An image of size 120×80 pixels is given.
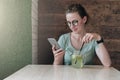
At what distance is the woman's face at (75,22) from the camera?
7.82 ft

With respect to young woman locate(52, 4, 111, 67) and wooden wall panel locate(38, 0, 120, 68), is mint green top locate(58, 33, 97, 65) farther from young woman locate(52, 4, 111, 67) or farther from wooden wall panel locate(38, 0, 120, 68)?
wooden wall panel locate(38, 0, 120, 68)

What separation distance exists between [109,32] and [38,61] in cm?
98

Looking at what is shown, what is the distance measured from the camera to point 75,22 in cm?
239

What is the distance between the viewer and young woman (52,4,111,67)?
2369 mm

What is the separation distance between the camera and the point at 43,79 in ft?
5.15

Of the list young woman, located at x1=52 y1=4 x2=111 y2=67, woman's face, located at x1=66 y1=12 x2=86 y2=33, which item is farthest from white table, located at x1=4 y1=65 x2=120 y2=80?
woman's face, located at x1=66 y1=12 x2=86 y2=33

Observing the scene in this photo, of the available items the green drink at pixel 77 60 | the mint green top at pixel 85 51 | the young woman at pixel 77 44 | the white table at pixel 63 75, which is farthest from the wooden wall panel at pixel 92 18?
the white table at pixel 63 75

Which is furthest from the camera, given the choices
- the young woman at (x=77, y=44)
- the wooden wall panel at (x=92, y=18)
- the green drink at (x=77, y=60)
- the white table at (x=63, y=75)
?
the wooden wall panel at (x=92, y=18)

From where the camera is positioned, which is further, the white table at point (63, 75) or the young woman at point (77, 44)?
the young woman at point (77, 44)

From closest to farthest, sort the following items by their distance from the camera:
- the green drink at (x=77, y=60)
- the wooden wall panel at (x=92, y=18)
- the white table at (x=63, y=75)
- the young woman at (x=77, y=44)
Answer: the white table at (x=63, y=75)
the green drink at (x=77, y=60)
the young woman at (x=77, y=44)
the wooden wall panel at (x=92, y=18)

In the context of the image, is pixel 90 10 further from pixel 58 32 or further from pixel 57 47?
pixel 57 47

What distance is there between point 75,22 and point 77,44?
26 cm

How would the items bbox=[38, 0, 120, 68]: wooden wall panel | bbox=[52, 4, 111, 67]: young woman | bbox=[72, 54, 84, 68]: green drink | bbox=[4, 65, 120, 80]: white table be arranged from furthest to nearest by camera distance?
bbox=[38, 0, 120, 68]: wooden wall panel
bbox=[52, 4, 111, 67]: young woman
bbox=[72, 54, 84, 68]: green drink
bbox=[4, 65, 120, 80]: white table

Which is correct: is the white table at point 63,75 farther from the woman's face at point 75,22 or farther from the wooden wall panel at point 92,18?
the wooden wall panel at point 92,18
